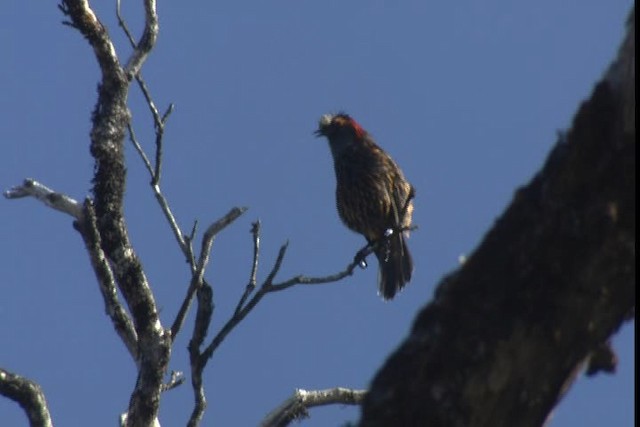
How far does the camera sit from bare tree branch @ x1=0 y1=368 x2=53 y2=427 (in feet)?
14.7

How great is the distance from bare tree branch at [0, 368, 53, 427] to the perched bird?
211 inches

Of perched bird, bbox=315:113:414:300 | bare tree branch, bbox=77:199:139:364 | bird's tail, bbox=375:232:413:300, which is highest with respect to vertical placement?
perched bird, bbox=315:113:414:300

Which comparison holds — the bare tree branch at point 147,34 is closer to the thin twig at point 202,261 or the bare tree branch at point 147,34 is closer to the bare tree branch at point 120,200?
the bare tree branch at point 120,200

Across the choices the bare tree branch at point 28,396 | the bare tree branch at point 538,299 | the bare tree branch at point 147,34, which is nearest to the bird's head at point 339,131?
the bare tree branch at point 147,34

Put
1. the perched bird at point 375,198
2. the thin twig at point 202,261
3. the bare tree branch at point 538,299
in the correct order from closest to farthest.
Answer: the bare tree branch at point 538,299 → the thin twig at point 202,261 → the perched bird at point 375,198

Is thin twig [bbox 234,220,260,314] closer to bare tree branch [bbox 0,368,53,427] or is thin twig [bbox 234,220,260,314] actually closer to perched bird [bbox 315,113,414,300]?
bare tree branch [bbox 0,368,53,427]

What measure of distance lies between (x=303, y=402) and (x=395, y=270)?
4.45m

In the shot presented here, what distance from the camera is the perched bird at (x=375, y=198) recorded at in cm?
984

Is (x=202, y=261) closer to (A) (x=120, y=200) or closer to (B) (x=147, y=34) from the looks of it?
(A) (x=120, y=200)

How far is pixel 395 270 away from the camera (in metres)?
9.95

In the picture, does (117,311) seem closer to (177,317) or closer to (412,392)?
(177,317)

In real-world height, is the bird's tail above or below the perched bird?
below

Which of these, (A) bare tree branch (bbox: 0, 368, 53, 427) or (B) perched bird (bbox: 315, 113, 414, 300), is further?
(B) perched bird (bbox: 315, 113, 414, 300)

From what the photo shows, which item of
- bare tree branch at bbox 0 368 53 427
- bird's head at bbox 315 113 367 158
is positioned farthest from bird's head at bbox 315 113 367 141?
bare tree branch at bbox 0 368 53 427
